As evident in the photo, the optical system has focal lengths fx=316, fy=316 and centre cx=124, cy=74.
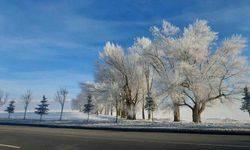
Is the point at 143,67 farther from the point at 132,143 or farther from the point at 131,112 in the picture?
the point at 132,143

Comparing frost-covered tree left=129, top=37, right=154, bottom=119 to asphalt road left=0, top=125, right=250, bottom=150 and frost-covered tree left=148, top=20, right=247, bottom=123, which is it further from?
asphalt road left=0, top=125, right=250, bottom=150

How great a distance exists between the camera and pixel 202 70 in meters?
39.2

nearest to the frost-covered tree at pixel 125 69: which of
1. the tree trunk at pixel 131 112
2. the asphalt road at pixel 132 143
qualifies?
the tree trunk at pixel 131 112

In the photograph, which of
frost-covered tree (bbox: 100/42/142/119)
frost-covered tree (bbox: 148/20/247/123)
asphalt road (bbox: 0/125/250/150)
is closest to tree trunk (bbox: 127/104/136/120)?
frost-covered tree (bbox: 100/42/142/119)

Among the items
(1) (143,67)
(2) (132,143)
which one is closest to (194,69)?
(1) (143,67)

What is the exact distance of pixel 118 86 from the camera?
54062mm

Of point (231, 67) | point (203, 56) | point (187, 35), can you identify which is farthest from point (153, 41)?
point (231, 67)

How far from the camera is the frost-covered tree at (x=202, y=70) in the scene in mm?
38419

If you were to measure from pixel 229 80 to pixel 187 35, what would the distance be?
7.97 m

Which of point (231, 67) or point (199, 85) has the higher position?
point (231, 67)

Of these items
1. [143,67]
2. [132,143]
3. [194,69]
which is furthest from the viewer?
[143,67]

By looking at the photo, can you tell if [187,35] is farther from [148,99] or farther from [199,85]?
[148,99]

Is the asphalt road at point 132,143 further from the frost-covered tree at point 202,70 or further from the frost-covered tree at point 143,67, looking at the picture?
the frost-covered tree at point 143,67

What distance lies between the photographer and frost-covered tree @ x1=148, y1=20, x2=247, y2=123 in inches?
1513
